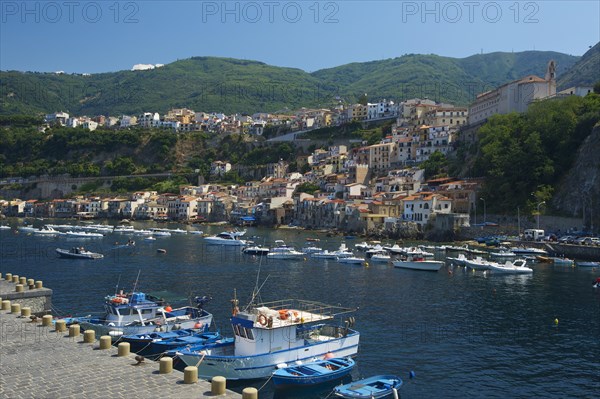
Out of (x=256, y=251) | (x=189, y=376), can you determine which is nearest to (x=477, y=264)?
(x=256, y=251)

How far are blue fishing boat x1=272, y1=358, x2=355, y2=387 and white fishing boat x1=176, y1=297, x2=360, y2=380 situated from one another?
2.21ft

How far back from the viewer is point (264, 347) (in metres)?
21.3

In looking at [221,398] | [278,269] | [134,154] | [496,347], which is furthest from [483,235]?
[134,154]

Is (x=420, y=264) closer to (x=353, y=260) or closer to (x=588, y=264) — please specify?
(x=353, y=260)

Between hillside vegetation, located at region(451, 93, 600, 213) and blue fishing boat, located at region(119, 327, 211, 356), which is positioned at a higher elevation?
hillside vegetation, located at region(451, 93, 600, 213)

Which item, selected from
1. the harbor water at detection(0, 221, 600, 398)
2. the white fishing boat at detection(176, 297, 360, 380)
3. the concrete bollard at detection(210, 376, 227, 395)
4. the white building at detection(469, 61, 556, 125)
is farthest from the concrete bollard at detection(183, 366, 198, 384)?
the white building at detection(469, 61, 556, 125)

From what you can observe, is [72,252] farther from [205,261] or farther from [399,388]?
[399,388]

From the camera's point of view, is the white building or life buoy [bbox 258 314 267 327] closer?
life buoy [bbox 258 314 267 327]

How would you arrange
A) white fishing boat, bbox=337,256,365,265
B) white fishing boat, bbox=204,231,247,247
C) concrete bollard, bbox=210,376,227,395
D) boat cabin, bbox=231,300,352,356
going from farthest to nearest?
1. white fishing boat, bbox=204,231,247,247
2. white fishing boat, bbox=337,256,365,265
3. boat cabin, bbox=231,300,352,356
4. concrete bollard, bbox=210,376,227,395

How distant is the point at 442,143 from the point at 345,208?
1178 inches

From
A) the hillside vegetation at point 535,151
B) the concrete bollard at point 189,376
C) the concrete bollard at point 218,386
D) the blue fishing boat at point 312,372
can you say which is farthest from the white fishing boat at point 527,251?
the concrete bollard at point 218,386

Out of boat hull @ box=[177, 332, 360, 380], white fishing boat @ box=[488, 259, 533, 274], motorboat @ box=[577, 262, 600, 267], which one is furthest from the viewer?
motorboat @ box=[577, 262, 600, 267]

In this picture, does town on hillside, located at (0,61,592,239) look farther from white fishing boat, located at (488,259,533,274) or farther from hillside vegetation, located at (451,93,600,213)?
white fishing boat, located at (488,259,533,274)

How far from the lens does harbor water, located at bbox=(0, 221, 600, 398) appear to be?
22.1m
